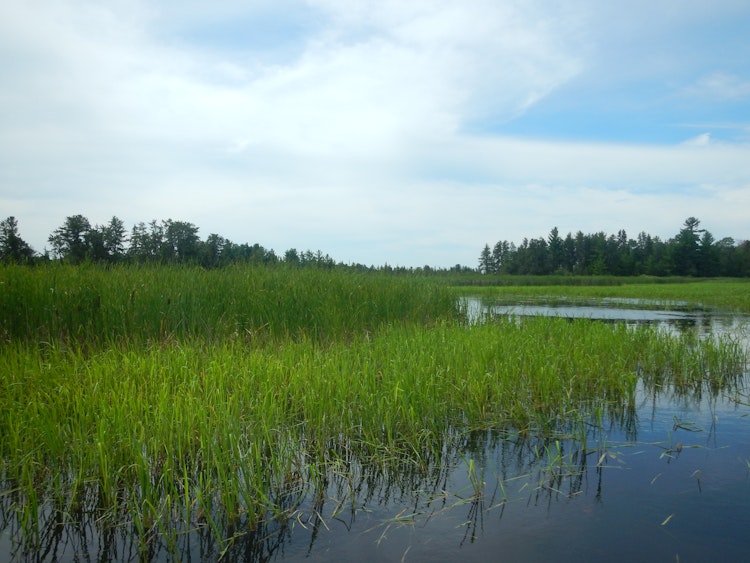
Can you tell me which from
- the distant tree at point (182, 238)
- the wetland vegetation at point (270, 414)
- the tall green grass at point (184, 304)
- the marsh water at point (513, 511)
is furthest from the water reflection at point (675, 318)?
the distant tree at point (182, 238)

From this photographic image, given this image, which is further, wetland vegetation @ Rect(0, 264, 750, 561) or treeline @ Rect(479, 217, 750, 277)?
treeline @ Rect(479, 217, 750, 277)

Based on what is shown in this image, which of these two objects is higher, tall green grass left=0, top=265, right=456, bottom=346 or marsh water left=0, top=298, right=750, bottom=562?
tall green grass left=0, top=265, right=456, bottom=346

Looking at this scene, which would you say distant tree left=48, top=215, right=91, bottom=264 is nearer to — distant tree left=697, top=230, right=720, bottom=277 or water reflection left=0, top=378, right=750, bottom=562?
water reflection left=0, top=378, right=750, bottom=562

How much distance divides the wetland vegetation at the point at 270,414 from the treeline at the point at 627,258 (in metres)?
63.4

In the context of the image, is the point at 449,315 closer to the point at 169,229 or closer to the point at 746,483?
the point at 746,483

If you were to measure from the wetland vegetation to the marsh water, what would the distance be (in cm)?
3

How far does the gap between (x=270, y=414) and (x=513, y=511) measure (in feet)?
7.12

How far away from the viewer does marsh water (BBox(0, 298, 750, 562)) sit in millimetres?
3209

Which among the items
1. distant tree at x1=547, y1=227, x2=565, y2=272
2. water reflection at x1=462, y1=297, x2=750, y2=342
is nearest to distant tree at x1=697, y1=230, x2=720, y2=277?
distant tree at x1=547, y1=227, x2=565, y2=272

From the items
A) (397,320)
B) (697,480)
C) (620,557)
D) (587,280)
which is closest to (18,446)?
(620,557)

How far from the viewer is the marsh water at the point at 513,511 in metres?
3.21

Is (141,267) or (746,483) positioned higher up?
(141,267)

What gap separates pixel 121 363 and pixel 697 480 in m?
6.26

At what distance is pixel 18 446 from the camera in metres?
4.07
